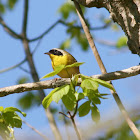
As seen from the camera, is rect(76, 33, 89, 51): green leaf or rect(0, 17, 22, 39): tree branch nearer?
rect(0, 17, 22, 39): tree branch

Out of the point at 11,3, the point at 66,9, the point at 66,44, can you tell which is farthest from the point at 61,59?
the point at 11,3

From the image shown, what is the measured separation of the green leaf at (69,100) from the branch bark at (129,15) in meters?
0.90

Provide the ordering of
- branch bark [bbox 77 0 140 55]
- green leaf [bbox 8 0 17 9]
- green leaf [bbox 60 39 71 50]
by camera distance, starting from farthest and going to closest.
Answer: green leaf [bbox 8 0 17 9]
green leaf [bbox 60 39 71 50]
branch bark [bbox 77 0 140 55]

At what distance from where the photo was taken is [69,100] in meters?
1.86

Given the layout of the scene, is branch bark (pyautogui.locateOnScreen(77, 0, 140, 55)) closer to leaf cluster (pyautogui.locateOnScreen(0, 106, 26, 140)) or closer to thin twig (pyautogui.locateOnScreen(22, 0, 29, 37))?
leaf cluster (pyautogui.locateOnScreen(0, 106, 26, 140))

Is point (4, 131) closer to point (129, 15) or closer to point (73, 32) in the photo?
point (129, 15)

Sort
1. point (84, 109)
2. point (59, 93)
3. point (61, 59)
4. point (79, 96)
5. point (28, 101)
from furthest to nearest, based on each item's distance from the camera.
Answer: point (28, 101) → point (61, 59) → point (84, 109) → point (79, 96) → point (59, 93)

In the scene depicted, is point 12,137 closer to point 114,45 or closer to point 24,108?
point 24,108

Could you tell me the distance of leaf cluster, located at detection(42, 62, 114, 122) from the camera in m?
1.76

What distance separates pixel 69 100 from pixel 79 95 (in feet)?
0.28

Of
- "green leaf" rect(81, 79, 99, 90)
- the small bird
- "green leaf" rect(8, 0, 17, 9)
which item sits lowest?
"green leaf" rect(81, 79, 99, 90)

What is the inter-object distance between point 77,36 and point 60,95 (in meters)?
5.11

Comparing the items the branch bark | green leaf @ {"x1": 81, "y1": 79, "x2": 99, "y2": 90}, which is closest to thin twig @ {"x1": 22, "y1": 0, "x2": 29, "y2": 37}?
the branch bark

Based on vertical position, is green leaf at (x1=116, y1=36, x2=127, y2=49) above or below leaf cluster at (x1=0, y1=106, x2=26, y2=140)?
above
